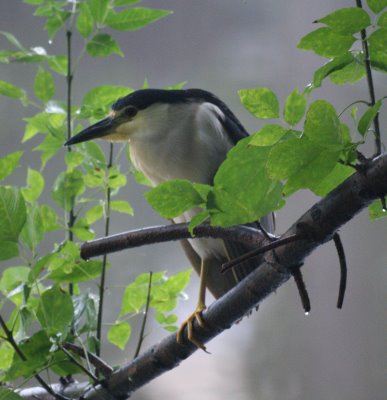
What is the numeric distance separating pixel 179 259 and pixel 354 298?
331 mm

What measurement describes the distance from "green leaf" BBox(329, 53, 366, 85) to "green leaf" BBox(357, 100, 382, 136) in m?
0.05

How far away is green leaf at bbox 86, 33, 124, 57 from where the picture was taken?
659mm

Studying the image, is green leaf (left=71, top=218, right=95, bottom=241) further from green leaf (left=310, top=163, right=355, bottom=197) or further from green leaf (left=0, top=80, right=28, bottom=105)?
green leaf (left=310, top=163, right=355, bottom=197)

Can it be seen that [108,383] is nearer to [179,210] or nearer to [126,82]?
[179,210]

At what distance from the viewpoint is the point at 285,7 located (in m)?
1.30

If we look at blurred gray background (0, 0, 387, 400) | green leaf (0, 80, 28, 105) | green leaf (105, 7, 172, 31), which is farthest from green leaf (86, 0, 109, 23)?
blurred gray background (0, 0, 387, 400)

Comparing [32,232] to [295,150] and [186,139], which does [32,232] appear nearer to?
[295,150]

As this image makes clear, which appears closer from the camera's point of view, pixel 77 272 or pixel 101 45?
pixel 77 272

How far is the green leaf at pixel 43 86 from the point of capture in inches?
26.8

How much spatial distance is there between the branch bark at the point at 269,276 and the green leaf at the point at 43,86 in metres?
0.31

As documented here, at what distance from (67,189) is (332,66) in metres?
0.39

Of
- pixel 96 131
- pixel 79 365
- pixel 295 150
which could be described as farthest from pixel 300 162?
pixel 96 131

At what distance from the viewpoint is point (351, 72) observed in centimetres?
32

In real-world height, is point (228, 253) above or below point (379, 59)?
below
